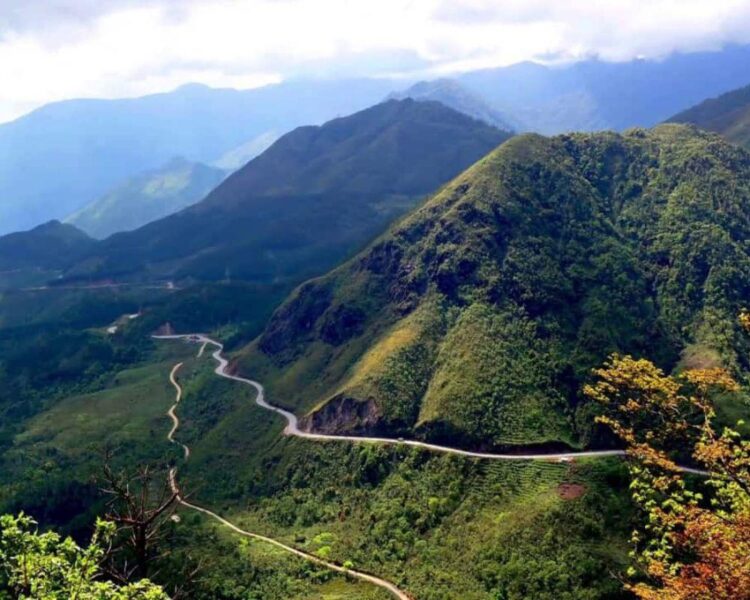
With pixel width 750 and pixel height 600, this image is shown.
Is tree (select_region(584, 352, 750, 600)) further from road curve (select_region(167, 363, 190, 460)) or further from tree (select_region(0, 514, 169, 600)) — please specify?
road curve (select_region(167, 363, 190, 460))

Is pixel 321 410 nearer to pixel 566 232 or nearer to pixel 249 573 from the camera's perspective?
pixel 249 573

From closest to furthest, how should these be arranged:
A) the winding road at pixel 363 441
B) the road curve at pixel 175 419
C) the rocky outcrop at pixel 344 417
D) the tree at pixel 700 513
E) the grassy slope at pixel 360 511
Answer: the tree at pixel 700 513 → the grassy slope at pixel 360 511 → the winding road at pixel 363 441 → the rocky outcrop at pixel 344 417 → the road curve at pixel 175 419

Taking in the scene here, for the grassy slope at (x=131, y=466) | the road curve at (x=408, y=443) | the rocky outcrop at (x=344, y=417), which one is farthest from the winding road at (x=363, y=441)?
the grassy slope at (x=131, y=466)

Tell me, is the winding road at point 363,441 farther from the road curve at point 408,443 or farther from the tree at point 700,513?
the tree at point 700,513

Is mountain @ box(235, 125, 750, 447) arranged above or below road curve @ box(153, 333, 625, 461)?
above

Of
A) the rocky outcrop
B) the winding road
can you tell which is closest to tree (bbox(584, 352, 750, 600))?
the winding road

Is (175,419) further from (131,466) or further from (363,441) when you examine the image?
(363,441)

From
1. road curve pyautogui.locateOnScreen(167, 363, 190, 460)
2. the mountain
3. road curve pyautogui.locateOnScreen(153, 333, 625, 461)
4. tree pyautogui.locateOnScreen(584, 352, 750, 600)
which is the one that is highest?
tree pyautogui.locateOnScreen(584, 352, 750, 600)
